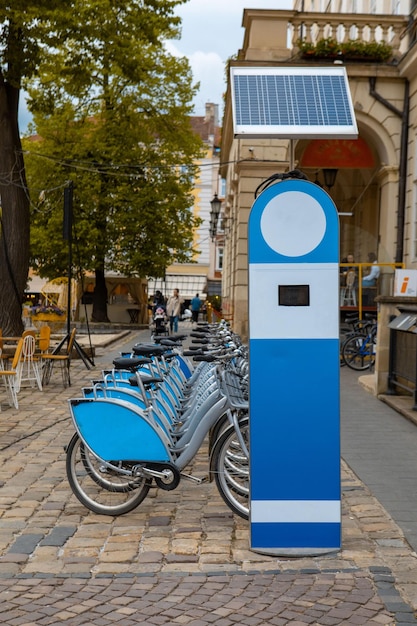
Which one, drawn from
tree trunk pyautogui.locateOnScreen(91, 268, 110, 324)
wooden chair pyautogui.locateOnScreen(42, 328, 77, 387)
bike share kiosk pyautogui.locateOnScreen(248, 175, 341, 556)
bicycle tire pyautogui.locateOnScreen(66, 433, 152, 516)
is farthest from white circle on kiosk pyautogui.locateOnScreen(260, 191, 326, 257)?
tree trunk pyautogui.locateOnScreen(91, 268, 110, 324)

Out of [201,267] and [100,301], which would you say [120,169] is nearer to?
[100,301]

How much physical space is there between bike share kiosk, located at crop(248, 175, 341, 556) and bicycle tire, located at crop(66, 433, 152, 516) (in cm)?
114

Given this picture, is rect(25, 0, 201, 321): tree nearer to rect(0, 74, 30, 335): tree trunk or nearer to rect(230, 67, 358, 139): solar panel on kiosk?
rect(0, 74, 30, 335): tree trunk

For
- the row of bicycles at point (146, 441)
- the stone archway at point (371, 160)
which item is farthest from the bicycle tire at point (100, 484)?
the stone archway at point (371, 160)

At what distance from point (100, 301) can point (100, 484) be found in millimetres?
34874

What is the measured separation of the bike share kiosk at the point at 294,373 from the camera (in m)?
5.54

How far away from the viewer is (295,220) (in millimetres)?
5520

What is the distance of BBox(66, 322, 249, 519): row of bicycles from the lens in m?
6.26

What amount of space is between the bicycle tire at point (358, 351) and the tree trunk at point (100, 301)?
24.0 metres

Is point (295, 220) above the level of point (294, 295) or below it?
above

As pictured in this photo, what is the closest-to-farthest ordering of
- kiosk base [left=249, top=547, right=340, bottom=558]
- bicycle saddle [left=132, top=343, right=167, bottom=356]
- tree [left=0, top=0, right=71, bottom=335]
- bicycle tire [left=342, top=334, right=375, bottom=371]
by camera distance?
kiosk base [left=249, top=547, right=340, bottom=558]
bicycle saddle [left=132, top=343, right=167, bottom=356]
tree [left=0, top=0, right=71, bottom=335]
bicycle tire [left=342, top=334, right=375, bottom=371]

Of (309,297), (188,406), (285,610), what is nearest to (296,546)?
(285,610)

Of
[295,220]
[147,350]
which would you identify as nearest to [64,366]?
[147,350]

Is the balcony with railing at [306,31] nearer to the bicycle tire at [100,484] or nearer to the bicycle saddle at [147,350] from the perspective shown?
the bicycle saddle at [147,350]
